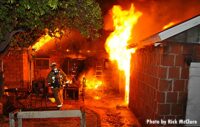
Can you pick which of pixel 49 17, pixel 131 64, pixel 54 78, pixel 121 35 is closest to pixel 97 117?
pixel 54 78

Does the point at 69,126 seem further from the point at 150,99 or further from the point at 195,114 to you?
the point at 195,114

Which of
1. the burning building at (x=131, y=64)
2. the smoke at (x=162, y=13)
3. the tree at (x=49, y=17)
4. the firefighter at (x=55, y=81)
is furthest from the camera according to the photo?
the smoke at (x=162, y=13)

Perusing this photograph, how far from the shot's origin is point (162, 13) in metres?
26.5

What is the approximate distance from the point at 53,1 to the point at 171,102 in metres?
5.39

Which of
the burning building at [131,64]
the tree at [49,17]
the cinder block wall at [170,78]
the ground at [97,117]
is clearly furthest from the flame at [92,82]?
the tree at [49,17]

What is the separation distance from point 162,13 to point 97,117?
59.8 feet

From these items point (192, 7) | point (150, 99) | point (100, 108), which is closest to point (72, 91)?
point (100, 108)

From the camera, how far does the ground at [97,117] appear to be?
35.3ft

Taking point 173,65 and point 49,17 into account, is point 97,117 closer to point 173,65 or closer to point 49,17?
point 173,65

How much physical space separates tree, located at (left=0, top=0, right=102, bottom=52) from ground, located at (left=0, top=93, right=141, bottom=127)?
4.27 metres

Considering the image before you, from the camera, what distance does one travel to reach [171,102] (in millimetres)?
8328

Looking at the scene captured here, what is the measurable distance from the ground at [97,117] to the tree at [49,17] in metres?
4.27

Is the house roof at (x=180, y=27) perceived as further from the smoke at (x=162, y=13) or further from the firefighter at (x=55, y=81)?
the smoke at (x=162, y=13)

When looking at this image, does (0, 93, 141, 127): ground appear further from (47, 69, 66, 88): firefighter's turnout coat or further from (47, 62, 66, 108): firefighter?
(47, 69, 66, 88): firefighter's turnout coat
